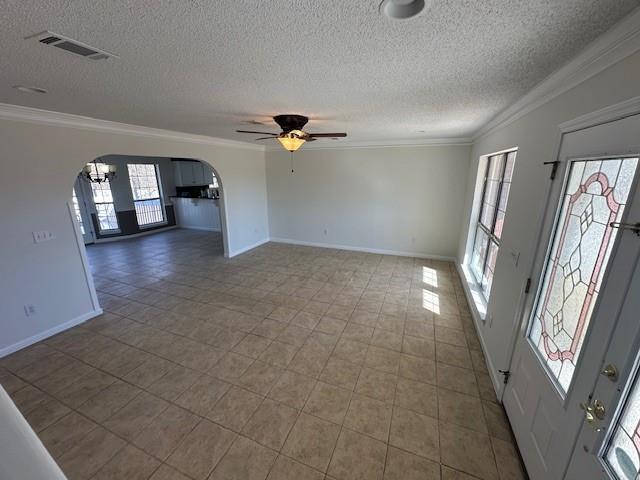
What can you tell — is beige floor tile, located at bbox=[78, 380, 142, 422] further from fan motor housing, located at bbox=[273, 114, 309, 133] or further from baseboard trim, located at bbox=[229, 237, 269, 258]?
baseboard trim, located at bbox=[229, 237, 269, 258]

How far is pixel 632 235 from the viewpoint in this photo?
41.3 inches

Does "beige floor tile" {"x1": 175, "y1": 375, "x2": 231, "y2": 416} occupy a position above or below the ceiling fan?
below

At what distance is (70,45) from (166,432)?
2543 mm

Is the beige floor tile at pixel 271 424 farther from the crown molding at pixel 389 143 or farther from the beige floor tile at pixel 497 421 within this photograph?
the crown molding at pixel 389 143

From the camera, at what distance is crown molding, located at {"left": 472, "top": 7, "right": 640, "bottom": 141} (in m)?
1.12

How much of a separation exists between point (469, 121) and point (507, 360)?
8.90ft

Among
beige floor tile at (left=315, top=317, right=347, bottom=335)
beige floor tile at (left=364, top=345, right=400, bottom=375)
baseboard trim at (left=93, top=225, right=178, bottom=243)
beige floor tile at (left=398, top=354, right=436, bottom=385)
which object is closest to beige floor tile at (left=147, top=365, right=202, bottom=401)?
beige floor tile at (left=315, top=317, right=347, bottom=335)

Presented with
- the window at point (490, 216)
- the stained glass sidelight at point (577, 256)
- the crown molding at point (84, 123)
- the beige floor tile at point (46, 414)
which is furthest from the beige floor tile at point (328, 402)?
the crown molding at point (84, 123)

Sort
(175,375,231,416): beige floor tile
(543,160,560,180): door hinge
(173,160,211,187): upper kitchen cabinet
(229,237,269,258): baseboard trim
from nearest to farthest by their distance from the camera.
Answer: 1. (543,160,560,180): door hinge
2. (175,375,231,416): beige floor tile
3. (229,237,269,258): baseboard trim
4. (173,160,211,187): upper kitchen cabinet

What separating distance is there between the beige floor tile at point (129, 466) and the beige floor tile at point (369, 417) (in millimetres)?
1379

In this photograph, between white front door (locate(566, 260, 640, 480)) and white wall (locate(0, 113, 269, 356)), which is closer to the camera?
white front door (locate(566, 260, 640, 480))

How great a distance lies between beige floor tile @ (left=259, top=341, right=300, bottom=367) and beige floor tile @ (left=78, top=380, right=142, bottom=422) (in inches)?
44.8

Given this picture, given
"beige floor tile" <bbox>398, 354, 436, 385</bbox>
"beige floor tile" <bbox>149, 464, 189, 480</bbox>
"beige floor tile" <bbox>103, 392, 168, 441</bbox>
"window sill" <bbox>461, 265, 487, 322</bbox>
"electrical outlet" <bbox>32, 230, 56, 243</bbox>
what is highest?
"electrical outlet" <bbox>32, 230, 56, 243</bbox>

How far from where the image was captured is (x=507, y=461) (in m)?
1.79
